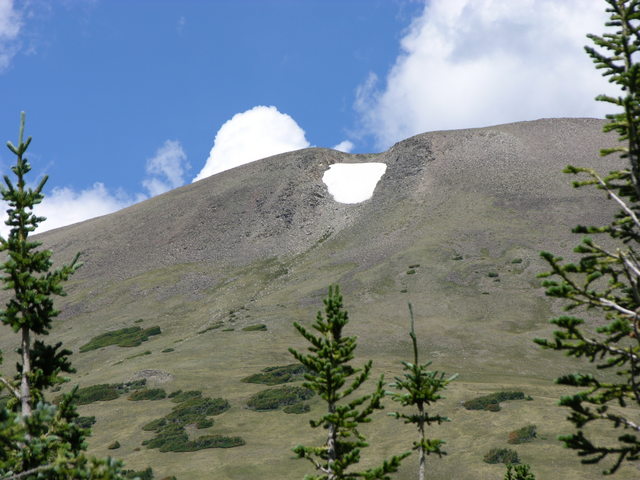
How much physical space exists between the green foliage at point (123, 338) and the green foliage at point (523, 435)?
151 feet

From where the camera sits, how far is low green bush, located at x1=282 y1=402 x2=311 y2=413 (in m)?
35.4

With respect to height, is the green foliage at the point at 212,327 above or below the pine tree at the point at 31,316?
below

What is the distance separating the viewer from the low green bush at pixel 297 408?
35.4m

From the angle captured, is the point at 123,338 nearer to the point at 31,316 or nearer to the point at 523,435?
the point at 523,435

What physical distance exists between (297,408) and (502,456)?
543 inches

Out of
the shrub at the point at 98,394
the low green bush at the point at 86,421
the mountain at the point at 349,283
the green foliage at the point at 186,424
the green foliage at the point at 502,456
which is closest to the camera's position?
the green foliage at the point at 502,456

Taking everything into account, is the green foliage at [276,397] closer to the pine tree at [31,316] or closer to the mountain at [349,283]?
the mountain at [349,283]

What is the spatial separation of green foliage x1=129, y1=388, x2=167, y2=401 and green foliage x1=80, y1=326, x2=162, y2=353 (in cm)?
2197

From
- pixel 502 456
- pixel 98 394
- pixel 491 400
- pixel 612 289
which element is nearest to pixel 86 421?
pixel 98 394

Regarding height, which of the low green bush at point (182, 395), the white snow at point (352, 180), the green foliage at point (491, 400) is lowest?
the green foliage at point (491, 400)

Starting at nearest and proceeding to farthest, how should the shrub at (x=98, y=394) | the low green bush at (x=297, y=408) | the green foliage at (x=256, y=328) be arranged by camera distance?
the low green bush at (x=297, y=408)
the shrub at (x=98, y=394)
the green foliage at (x=256, y=328)

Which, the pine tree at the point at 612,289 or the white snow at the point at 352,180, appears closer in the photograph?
the pine tree at the point at 612,289

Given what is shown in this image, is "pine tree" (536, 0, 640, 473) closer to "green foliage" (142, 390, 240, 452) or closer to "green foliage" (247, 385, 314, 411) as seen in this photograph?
"green foliage" (142, 390, 240, 452)

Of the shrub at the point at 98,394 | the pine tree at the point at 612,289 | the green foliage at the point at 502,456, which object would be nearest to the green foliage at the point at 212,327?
the shrub at the point at 98,394
